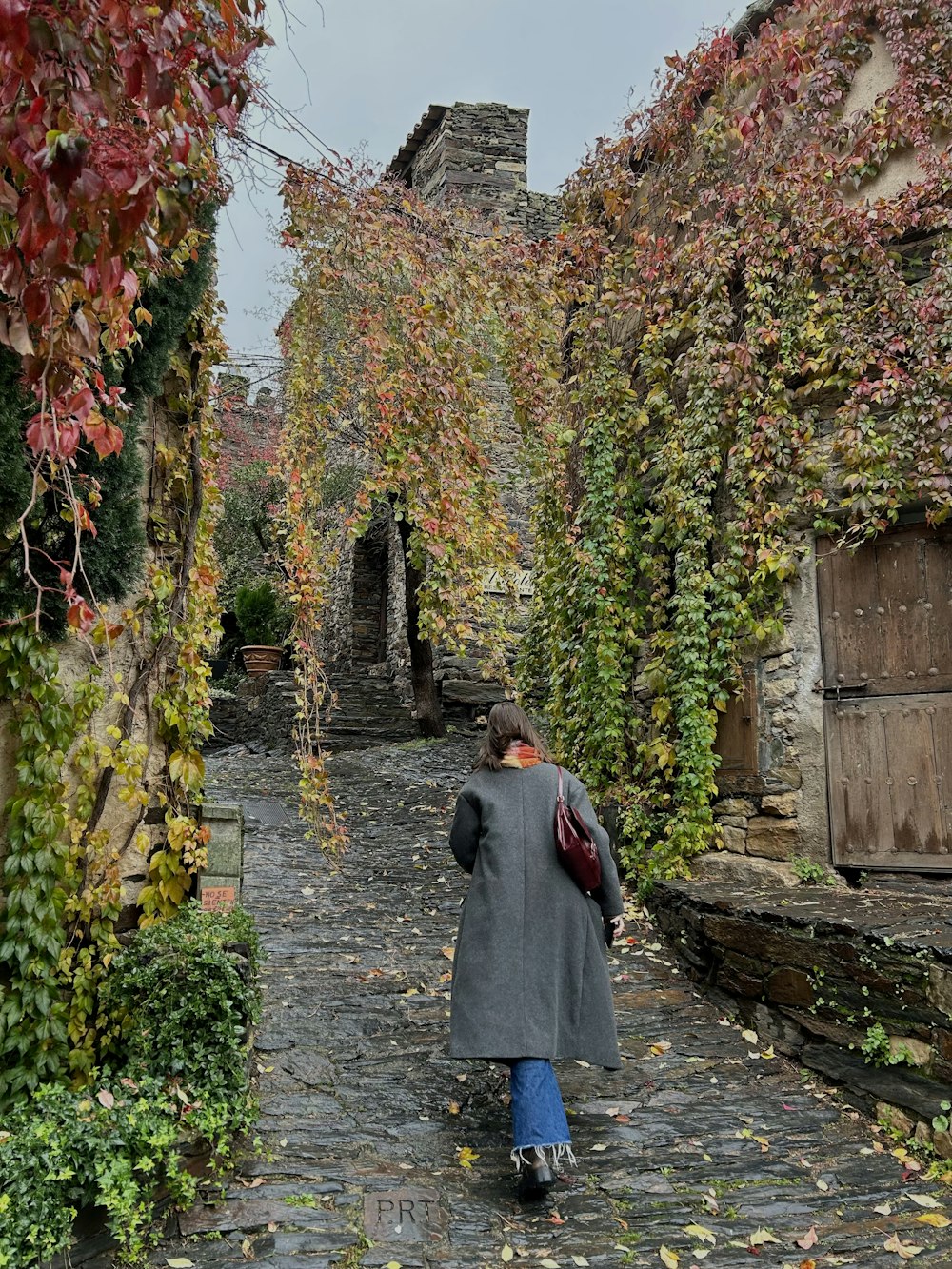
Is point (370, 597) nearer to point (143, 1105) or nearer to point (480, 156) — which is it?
point (480, 156)

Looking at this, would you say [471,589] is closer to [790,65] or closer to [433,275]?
[433,275]

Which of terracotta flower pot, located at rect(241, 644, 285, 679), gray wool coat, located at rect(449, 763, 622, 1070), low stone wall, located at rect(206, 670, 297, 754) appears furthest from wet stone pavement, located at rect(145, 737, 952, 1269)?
terracotta flower pot, located at rect(241, 644, 285, 679)

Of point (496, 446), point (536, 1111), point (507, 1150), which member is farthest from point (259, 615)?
point (536, 1111)

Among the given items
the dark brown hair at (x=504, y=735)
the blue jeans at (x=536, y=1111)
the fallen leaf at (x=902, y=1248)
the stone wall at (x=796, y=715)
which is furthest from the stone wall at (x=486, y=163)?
the fallen leaf at (x=902, y=1248)

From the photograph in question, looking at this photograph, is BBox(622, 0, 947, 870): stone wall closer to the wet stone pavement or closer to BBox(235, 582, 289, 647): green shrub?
the wet stone pavement

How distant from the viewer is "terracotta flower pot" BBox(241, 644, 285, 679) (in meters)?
15.5

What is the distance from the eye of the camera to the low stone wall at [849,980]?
4020mm

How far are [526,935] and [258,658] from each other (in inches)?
486

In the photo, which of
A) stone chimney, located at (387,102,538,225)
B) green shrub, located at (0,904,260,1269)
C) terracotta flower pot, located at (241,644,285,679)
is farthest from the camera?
terracotta flower pot, located at (241,644,285,679)

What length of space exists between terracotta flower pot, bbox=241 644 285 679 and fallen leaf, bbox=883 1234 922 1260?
13.0 metres

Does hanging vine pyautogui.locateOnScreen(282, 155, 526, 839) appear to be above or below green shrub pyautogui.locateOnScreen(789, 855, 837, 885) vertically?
above

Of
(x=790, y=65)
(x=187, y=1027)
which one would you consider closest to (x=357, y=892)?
(x=187, y=1027)

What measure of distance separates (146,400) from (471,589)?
7.69 ft

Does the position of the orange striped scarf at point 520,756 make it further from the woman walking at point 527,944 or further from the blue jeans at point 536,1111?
the blue jeans at point 536,1111
